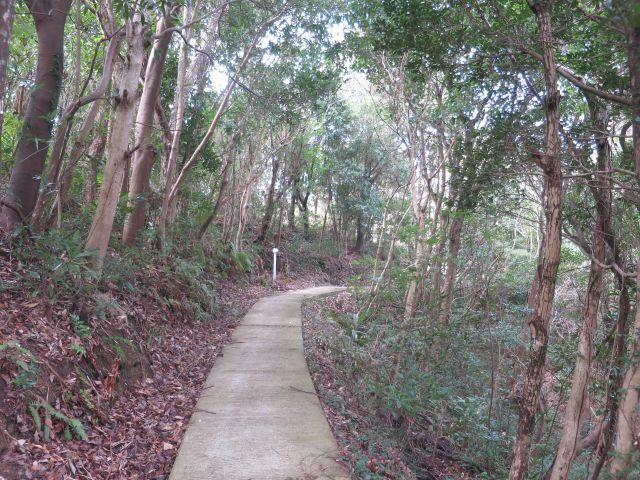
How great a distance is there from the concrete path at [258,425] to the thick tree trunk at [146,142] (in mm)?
2928

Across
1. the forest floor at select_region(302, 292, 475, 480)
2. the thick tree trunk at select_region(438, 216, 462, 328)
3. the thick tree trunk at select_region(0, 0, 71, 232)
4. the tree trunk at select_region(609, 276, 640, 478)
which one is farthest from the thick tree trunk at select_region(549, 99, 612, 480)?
the thick tree trunk at select_region(0, 0, 71, 232)

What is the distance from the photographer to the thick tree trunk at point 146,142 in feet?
28.1

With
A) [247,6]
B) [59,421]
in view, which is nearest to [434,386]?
[59,421]

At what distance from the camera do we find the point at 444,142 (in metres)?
12.1

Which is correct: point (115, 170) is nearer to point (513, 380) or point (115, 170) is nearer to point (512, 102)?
point (512, 102)

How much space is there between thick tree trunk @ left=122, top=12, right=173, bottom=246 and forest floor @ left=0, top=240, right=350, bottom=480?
2022mm

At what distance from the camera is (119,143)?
6.45 metres

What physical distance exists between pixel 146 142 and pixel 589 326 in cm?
717

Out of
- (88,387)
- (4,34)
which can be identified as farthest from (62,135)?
(88,387)

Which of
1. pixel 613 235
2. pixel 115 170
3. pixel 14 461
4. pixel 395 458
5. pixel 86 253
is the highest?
pixel 115 170

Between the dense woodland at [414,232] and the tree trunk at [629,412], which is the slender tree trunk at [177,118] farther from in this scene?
the tree trunk at [629,412]

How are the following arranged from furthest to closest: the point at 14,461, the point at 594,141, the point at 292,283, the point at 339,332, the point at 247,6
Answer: the point at 292,283, the point at 247,6, the point at 339,332, the point at 594,141, the point at 14,461

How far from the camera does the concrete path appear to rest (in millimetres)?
3951

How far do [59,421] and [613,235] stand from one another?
5610 millimetres
